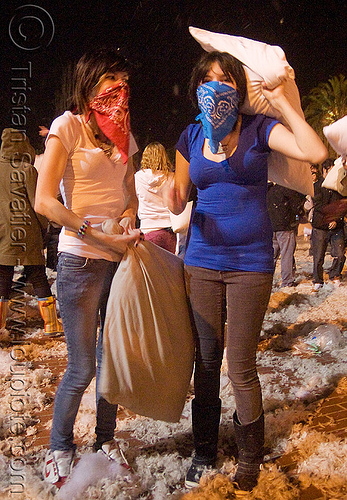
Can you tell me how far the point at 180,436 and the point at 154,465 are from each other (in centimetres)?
35

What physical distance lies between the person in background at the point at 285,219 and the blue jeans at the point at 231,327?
16.3ft

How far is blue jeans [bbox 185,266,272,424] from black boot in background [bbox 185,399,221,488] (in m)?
0.04

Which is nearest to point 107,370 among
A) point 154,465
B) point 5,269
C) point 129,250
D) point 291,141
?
point 129,250

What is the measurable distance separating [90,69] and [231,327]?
1.40 m

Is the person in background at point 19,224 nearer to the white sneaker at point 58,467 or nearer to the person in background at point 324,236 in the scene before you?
the white sneaker at point 58,467

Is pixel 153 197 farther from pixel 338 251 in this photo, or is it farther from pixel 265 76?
pixel 338 251

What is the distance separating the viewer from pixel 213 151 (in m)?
2.14

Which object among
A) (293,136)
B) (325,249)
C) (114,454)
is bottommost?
(114,454)

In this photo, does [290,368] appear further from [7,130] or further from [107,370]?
[7,130]

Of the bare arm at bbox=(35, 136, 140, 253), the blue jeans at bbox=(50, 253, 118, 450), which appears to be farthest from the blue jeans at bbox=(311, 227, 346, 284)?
the bare arm at bbox=(35, 136, 140, 253)

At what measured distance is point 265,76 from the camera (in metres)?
1.99

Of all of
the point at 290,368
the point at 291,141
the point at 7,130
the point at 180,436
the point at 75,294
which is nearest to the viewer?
the point at 291,141

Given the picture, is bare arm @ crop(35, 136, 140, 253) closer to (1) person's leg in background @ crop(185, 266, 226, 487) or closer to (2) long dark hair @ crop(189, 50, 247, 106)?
(1) person's leg in background @ crop(185, 266, 226, 487)

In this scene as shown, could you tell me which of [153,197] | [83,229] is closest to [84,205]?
[83,229]
